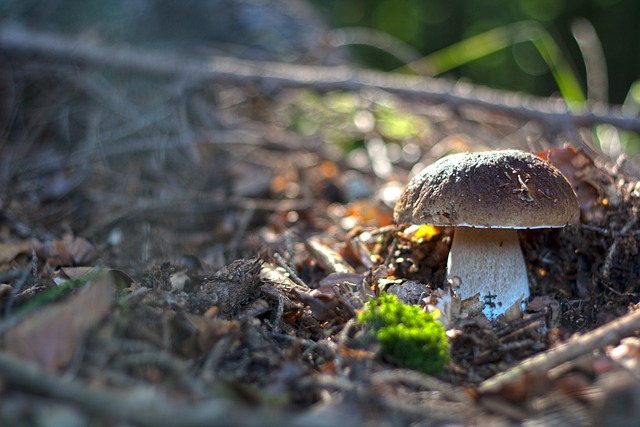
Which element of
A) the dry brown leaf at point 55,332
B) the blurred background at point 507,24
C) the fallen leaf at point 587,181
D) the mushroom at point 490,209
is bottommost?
the dry brown leaf at point 55,332

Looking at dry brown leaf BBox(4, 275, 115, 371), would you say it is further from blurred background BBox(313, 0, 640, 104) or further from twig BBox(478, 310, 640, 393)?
blurred background BBox(313, 0, 640, 104)

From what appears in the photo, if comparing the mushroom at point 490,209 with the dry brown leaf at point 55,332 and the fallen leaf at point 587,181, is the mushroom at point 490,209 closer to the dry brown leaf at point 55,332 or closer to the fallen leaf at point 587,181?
the fallen leaf at point 587,181

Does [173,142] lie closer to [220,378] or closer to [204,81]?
[204,81]

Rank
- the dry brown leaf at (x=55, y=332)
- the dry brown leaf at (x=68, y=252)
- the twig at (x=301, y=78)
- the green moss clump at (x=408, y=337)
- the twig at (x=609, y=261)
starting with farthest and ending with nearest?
1. the twig at (x=301, y=78)
2. the dry brown leaf at (x=68, y=252)
3. the twig at (x=609, y=261)
4. the green moss clump at (x=408, y=337)
5. the dry brown leaf at (x=55, y=332)

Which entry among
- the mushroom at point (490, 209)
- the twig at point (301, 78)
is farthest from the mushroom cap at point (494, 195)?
the twig at point (301, 78)

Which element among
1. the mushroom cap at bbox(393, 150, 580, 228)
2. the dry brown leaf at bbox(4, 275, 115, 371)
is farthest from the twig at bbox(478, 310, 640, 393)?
the dry brown leaf at bbox(4, 275, 115, 371)

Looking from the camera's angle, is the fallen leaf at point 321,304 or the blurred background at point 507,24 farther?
the blurred background at point 507,24

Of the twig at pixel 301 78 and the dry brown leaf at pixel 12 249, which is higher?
the twig at pixel 301 78
